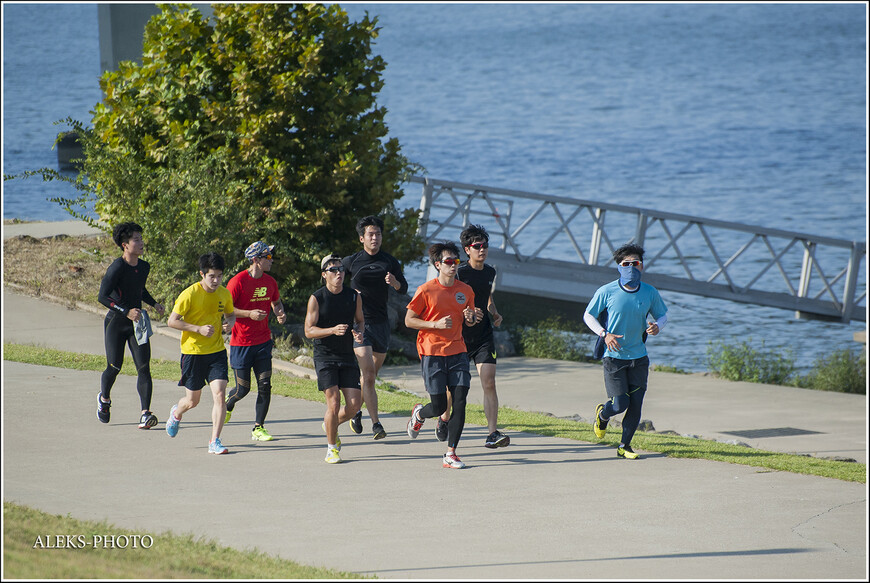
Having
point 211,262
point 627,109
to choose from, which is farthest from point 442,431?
point 627,109

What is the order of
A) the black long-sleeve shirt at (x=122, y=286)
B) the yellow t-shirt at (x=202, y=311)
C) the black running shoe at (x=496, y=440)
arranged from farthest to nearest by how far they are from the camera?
the black long-sleeve shirt at (x=122, y=286), the black running shoe at (x=496, y=440), the yellow t-shirt at (x=202, y=311)

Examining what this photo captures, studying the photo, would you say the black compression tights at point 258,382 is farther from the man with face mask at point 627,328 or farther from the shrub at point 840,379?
the shrub at point 840,379

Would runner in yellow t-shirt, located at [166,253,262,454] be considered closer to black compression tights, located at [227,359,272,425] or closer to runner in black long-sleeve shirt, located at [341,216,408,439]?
black compression tights, located at [227,359,272,425]

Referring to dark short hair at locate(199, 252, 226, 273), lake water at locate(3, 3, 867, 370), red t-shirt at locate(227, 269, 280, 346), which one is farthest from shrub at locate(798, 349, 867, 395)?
dark short hair at locate(199, 252, 226, 273)

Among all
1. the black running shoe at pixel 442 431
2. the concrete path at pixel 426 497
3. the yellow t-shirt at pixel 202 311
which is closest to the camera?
the concrete path at pixel 426 497

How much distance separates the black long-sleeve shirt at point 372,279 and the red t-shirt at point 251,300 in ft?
2.60

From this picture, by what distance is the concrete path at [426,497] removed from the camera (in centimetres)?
677

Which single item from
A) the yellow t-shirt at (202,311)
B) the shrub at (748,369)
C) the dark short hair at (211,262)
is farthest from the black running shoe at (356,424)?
the shrub at (748,369)

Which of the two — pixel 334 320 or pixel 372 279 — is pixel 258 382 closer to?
pixel 334 320

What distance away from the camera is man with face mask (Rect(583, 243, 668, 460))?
9375 millimetres

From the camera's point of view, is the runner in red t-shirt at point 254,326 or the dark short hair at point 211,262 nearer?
the dark short hair at point 211,262

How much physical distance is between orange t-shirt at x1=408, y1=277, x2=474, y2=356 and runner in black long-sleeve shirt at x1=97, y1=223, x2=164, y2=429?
2.49 metres

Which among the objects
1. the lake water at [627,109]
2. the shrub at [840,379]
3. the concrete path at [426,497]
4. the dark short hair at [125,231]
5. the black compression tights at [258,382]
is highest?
the lake water at [627,109]

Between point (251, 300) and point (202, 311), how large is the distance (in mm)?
488
